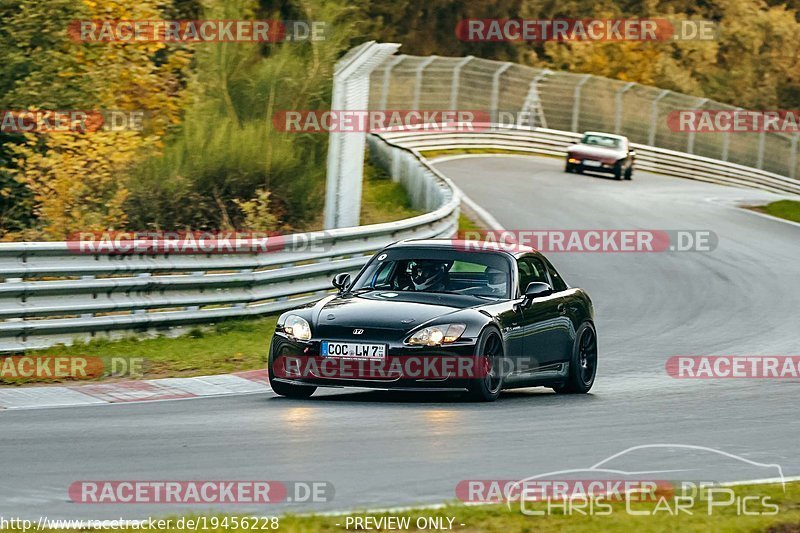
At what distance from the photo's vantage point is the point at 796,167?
51.7 m

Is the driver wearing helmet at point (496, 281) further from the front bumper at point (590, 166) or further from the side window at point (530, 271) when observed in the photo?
the front bumper at point (590, 166)

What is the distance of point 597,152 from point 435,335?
3236 cm

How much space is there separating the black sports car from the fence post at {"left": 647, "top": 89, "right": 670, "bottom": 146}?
39.7 metres

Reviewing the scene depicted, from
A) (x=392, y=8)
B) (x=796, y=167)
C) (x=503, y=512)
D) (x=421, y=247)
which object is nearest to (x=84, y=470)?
(x=503, y=512)

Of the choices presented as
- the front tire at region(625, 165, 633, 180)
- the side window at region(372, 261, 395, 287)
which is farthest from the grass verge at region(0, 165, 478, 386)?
the front tire at region(625, 165, 633, 180)

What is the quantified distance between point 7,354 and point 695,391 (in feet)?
20.4

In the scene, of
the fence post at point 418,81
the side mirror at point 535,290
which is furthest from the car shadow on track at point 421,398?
the fence post at point 418,81

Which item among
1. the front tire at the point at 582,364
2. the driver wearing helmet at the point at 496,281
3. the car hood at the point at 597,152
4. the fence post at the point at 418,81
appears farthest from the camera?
the fence post at the point at 418,81

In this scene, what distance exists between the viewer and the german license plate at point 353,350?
10.9 m

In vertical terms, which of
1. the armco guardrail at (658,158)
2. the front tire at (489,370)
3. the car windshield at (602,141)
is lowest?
the armco guardrail at (658,158)

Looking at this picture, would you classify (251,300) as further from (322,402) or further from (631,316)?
Result: (631,316)

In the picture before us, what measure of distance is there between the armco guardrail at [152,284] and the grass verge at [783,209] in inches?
696

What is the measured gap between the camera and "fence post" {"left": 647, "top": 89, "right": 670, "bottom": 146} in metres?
51.8

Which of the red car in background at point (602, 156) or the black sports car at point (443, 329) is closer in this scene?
the black sports car at point (443, 329)
